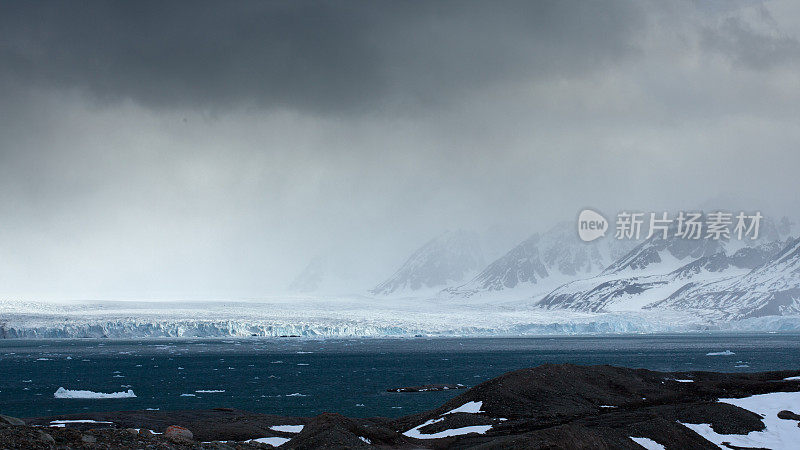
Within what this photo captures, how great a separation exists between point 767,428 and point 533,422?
32.3ft

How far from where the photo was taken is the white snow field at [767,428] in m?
31.7

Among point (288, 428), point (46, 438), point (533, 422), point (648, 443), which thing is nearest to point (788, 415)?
point (648, 443)

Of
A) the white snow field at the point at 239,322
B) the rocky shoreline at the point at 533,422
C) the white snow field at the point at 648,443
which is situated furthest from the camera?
the white snow field at the point at 239,322

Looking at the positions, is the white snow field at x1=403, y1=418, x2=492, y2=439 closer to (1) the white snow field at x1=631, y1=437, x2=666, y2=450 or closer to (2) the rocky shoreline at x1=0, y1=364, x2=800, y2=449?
(2) the rocky shoreline at x1=0, y1=364, x2=800, y2=449

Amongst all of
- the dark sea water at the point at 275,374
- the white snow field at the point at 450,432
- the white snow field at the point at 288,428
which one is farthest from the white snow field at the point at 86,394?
the white snow field at the point at 450,432

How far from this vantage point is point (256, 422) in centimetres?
3891

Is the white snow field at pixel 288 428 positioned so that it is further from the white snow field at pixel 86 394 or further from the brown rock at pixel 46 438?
the white snow field at pixel 86 394

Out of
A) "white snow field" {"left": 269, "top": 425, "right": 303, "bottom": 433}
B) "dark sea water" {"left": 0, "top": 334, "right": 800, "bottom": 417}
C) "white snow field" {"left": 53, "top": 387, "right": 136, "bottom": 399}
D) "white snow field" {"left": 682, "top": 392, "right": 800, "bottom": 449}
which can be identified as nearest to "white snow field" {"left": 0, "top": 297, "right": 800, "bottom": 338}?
"dark sea water" {"left": 0, "top": 334, "right": 800, "bottom": 417}

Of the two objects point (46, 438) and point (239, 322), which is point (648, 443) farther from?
point (239, 322)

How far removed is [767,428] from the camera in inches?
1325

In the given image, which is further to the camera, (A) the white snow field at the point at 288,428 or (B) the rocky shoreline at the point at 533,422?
(A) the white snow field at the point at 288,428

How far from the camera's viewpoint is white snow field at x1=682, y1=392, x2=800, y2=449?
31656 mm

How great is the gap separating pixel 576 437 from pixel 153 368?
69944mm

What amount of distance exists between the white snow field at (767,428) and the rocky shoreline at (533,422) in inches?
2.5
